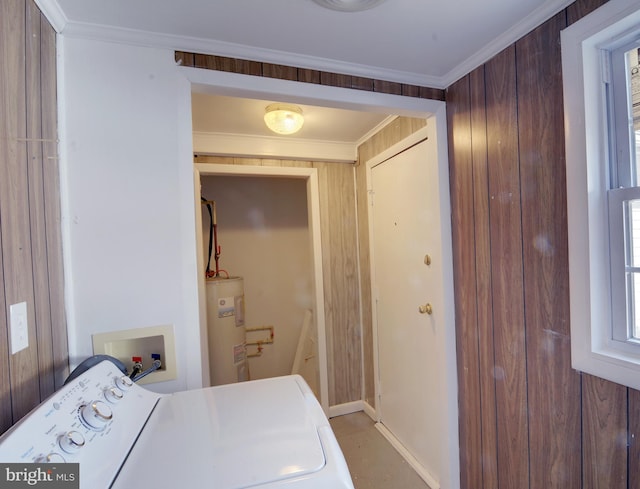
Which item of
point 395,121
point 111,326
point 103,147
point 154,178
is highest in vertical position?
point 395,121

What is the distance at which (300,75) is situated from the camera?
1.38m

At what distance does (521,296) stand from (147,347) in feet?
4.93

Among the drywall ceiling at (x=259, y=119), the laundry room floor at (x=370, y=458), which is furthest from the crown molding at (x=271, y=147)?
the laundry room floor at (x=370, y=458)

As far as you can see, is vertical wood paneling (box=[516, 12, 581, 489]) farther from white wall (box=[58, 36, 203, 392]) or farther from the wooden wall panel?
white wall (box=[58, 36, 203, 392])

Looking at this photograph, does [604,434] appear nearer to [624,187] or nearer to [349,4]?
[624,187]

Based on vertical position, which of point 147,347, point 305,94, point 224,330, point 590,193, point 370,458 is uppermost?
point 305,94

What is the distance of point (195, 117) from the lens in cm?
197

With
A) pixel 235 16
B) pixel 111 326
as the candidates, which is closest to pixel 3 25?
pixel 235 16

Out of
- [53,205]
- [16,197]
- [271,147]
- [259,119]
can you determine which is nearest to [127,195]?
[53,205]

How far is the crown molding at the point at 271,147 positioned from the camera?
7.36 ft

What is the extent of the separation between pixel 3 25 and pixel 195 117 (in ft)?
4.00

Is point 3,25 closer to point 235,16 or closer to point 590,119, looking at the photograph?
point 235,16

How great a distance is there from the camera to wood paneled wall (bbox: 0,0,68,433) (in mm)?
755

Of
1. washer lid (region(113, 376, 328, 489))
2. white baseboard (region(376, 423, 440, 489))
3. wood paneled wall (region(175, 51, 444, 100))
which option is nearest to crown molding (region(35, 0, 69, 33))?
wood paneled wall (region(175, 51, 444, 100))
